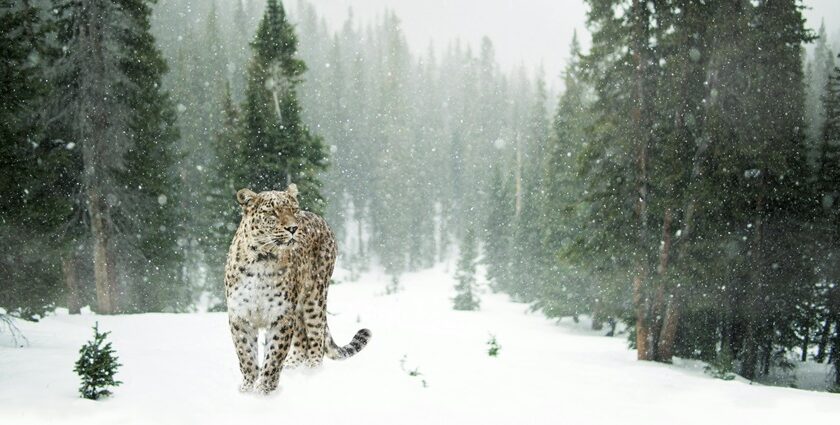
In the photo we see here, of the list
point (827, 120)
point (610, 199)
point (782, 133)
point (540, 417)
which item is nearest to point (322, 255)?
point (540, 417)

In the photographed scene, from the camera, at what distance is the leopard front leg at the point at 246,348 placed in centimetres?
579

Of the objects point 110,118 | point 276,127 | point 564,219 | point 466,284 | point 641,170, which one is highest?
point 276,127

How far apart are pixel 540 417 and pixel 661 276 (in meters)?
10.7

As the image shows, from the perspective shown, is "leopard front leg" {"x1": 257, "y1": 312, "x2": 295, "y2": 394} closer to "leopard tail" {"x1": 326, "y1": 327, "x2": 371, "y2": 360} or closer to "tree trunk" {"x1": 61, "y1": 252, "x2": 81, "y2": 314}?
"leopard tail" {"x1": 326, "y1": 327, "x2": 371, "y2": 360}

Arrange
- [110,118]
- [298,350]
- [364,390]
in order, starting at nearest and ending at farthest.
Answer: [364,390], [298,350], [110,118]

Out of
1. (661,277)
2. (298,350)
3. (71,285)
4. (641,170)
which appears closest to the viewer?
(298,350)

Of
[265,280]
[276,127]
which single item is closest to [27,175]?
[265,280]

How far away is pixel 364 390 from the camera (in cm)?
638

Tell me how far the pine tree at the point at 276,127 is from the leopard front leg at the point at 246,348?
15000mm

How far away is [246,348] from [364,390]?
150 centimetres

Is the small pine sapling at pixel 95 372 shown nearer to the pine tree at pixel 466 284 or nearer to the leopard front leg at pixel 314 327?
the leopard front leg at pixel 314 327

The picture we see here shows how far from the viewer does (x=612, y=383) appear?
10648mm

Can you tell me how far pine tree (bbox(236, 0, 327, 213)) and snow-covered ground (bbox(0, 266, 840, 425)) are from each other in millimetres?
8363

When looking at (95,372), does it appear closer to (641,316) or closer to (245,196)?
(245,196)
